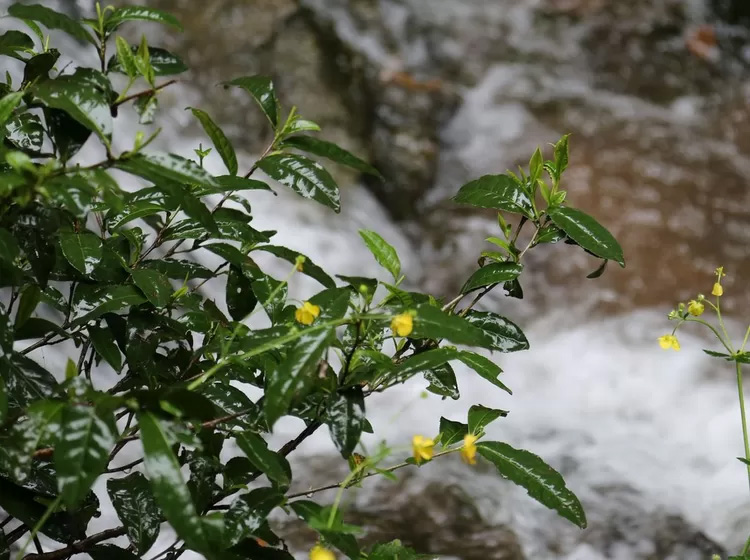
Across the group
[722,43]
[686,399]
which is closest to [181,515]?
[686,399]

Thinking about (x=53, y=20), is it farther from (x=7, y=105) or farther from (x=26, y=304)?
(x=26, y=304)

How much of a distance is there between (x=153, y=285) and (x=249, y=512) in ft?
1.08

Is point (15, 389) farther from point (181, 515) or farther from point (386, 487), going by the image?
point (386, 487)

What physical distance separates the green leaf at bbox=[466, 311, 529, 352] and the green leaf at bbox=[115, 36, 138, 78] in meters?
0.56

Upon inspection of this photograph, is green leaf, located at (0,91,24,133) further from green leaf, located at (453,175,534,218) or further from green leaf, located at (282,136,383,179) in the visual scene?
green leaf, located at (453,175,534,218)

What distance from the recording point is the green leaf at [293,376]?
0.74m

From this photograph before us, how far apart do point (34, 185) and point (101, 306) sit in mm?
267

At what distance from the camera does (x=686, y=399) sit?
3.23 m

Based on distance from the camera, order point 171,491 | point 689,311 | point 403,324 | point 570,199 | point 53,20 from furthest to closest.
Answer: point 570,199
point 689,311
point 53,20
point 403,324
point 171,491

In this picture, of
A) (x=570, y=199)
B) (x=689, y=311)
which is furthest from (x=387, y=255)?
(x=570, y=199)

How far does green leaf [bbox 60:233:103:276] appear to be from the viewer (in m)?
0.93

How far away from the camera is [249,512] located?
842 millimetres

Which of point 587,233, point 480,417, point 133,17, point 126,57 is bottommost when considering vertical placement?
point 480,417

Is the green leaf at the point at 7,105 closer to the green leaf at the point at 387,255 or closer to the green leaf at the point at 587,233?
the green leaf at the point at 387,255
